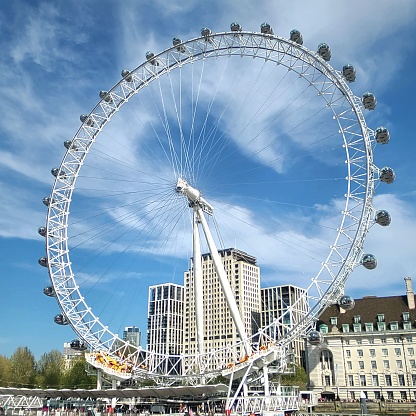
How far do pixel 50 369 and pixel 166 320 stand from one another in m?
89.0

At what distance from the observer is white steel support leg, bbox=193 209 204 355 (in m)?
45.5

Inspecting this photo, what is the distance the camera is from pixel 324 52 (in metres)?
43.2

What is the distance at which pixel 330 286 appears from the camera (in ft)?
129

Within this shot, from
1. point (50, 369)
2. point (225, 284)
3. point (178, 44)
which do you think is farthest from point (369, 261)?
point (50, 369)

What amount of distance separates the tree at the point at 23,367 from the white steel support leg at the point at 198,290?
51.2m

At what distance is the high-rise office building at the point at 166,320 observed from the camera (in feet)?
577

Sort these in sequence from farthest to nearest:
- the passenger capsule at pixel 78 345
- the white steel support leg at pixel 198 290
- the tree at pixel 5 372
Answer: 1. the tree at pixel 5 372
2. the passenger capsule at pixel 78 345
3. the white steel support leg at pixel 198 290

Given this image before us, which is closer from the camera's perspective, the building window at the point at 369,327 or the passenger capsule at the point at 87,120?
the passenger capsule at the point at 87,120

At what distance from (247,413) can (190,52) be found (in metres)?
34.2

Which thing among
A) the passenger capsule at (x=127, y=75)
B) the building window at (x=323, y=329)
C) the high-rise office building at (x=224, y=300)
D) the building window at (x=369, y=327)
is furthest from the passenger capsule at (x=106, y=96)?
the high-rise office building at (x=224, y=300)

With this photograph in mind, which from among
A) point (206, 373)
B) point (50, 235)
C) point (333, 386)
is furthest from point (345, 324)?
point (50, 235)

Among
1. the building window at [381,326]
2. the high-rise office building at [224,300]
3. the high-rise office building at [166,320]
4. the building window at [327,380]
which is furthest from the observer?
the high-rise office building at [166,320]

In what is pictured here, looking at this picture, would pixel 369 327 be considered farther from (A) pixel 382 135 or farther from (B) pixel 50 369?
(B) pixel 50 369

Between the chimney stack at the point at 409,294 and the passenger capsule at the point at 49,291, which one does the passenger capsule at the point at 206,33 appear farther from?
the chimney stack at the point at 409,294
